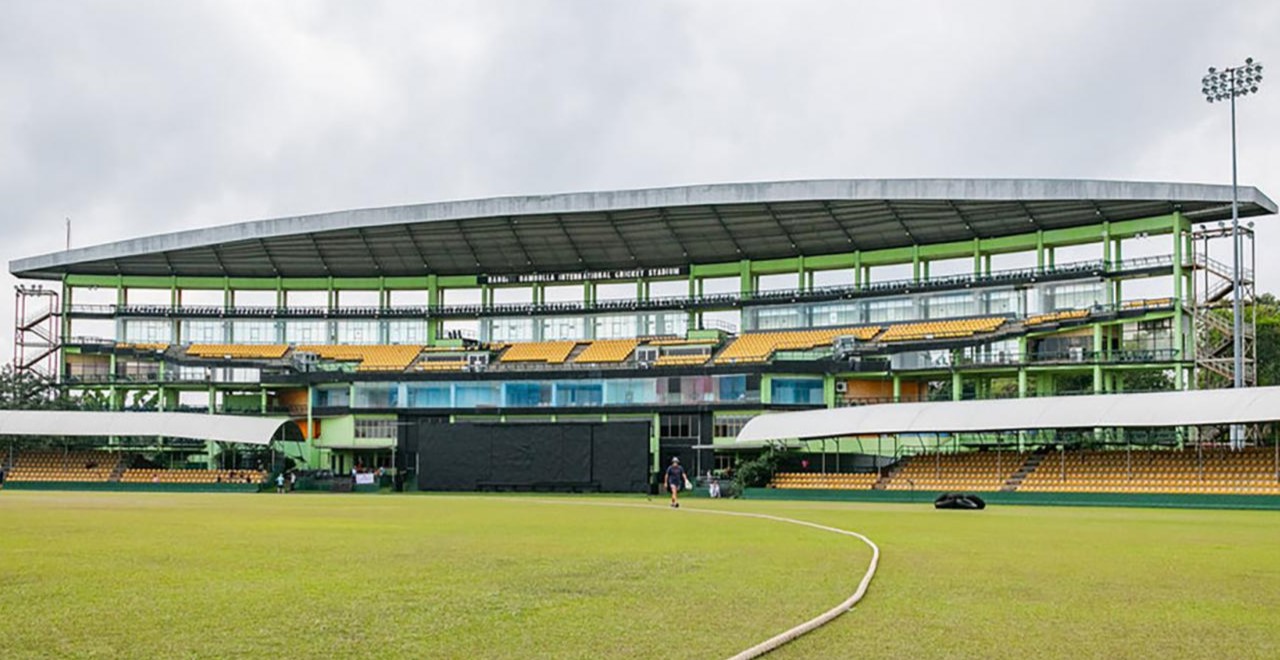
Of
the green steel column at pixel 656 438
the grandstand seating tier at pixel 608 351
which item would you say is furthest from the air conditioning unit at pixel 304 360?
the green steel column at pixel 656 438

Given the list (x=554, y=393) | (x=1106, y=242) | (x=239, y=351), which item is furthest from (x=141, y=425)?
(x=1106, y=242)

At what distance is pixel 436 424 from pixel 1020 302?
40.7 m

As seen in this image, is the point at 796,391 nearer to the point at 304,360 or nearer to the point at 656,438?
the point at 656,438

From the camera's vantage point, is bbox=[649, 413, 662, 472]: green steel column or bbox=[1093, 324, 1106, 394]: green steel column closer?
bbox=[1093, 324, 1106, 394]: green steel column

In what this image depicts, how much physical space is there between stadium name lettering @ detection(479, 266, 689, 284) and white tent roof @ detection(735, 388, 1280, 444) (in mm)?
27605

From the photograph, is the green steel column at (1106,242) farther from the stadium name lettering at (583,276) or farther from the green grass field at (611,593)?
the green grass field at (611,593)

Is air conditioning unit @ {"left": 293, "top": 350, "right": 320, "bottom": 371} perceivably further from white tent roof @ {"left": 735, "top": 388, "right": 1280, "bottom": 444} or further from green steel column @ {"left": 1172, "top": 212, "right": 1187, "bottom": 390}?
green steel column @ {"left": 1172, "top": 212, "right": 1187, "bottom": 390}

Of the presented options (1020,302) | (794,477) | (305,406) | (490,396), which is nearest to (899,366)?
(1020,302)

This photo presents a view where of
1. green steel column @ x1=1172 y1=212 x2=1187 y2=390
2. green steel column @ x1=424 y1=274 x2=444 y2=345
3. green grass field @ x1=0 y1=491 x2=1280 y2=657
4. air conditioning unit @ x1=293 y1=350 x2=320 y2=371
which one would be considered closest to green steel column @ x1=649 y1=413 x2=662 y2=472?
green steel column @ x1=424 y1=274 x2=444 y2=345

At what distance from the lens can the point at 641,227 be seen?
97.8 m

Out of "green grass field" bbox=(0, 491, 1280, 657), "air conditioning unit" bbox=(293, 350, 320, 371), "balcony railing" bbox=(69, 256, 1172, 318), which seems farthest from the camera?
"air conditioning unit" bbox=(293, 350, 320, 371)

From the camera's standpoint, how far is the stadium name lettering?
10862cm

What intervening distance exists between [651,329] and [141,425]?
128 ft

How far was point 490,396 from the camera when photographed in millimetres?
98875
